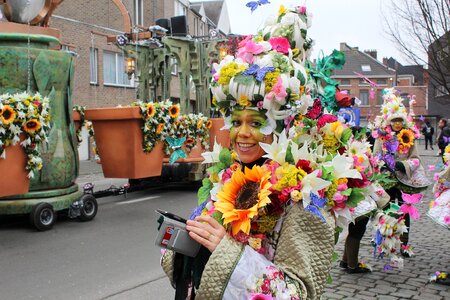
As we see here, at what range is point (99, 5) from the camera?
A: 73.5ft

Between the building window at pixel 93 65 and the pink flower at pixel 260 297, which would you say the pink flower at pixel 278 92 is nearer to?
the pink flower at pixel 260 297

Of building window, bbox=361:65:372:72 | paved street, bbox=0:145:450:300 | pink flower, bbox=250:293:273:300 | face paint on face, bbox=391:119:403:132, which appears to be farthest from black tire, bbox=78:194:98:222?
building window, bbox=361:65:372:72

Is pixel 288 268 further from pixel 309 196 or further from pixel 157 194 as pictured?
pixel 157 194

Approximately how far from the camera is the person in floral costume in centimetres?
180

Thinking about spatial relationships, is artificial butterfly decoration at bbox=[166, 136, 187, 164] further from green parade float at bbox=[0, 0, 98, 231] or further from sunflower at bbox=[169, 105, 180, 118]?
green parade float at bbox=[0, 0, 98, 231]

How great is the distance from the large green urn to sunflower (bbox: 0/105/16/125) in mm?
808

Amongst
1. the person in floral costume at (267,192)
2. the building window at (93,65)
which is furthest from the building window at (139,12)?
the person in floral costume at (267,192)

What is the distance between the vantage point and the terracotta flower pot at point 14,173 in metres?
6.29

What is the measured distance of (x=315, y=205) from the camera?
195 cm

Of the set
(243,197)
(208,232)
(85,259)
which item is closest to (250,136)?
(243,197)

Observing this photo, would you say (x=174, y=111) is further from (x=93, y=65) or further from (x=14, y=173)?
(x=93, y=65)

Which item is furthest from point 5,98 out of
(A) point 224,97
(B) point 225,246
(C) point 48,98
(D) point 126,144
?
(B) point 225,246

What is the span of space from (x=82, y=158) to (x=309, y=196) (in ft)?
64.7

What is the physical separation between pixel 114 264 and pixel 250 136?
3.95m
